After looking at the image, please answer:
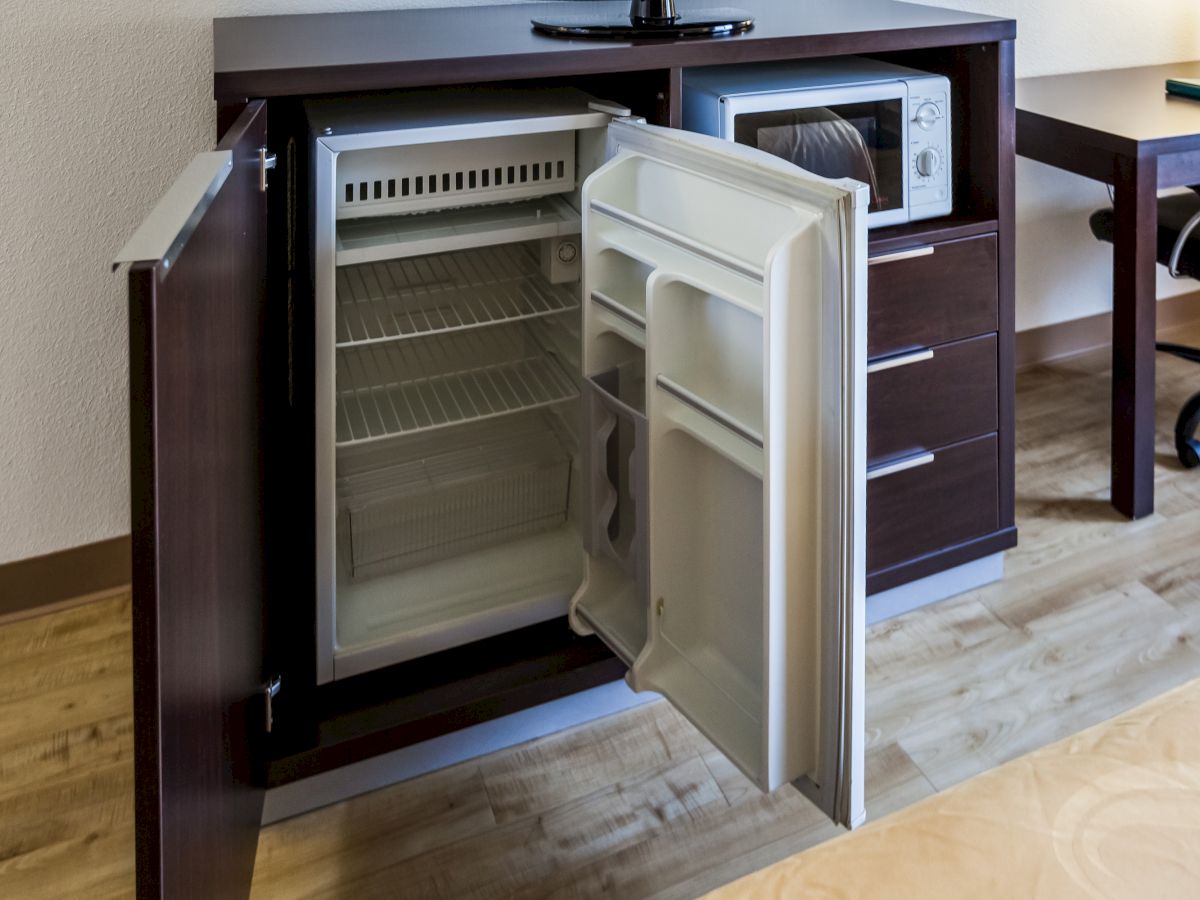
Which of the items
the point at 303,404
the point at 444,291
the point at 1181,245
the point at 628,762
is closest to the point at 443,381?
the point at 444,291

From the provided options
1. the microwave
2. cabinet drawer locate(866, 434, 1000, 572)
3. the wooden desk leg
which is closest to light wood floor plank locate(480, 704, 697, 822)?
cabinet drawer locate(866, 434, 1000, 572)

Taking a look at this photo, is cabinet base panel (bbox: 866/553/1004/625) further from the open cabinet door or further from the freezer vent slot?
the open cabinet door

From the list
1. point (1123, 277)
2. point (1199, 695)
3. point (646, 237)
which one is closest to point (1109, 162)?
point (1123, 277)

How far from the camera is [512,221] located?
1.47 meters

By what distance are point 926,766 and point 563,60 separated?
1.03 meters

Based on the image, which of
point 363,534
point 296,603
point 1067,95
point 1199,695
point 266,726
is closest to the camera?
point 1199,695

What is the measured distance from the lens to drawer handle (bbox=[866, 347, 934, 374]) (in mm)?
1562

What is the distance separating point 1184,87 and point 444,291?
1.60 m

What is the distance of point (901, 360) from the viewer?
1.58m

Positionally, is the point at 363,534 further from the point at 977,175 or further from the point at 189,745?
the point at 977,175

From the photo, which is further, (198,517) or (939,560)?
(939,560)

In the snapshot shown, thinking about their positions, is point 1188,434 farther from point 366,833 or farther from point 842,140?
point 366,833

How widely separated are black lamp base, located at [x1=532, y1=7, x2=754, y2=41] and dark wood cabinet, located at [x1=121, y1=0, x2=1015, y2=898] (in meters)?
0.04

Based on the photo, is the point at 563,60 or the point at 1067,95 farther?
the point at 1067,95
